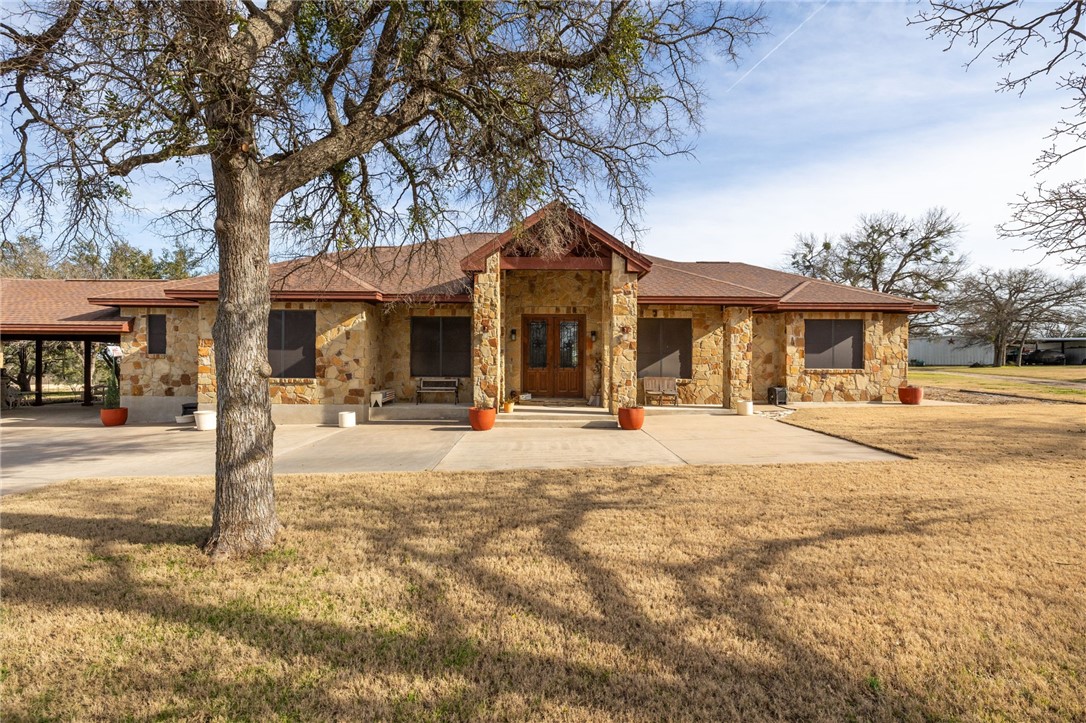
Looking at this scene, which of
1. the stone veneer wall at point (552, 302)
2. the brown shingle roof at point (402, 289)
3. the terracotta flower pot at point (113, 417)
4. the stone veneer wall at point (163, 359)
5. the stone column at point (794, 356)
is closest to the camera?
the brown shingle roof at point (402, 289)

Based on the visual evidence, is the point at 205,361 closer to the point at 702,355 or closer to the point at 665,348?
the point at 665,348

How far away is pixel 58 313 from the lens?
16.1 m

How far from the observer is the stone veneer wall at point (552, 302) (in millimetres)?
15242

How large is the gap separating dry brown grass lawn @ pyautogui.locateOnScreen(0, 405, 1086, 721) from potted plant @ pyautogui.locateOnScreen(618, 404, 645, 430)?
536 cm

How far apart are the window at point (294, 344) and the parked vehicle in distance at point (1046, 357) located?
59.8 meters

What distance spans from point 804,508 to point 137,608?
629 cm

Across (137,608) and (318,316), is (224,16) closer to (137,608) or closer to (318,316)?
(137,608)

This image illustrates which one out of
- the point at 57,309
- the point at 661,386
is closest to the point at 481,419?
the point at 661,386

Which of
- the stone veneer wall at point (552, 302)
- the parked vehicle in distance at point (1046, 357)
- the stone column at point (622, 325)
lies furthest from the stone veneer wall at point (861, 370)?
the parked vehicle in distance at point (1046, 357)

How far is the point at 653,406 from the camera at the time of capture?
15.6m

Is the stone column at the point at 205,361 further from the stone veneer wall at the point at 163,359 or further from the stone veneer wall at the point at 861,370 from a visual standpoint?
the stone veneer wall at the point at 861,370

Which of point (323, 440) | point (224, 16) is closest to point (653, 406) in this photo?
point (323, 440)

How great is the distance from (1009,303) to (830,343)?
130ft

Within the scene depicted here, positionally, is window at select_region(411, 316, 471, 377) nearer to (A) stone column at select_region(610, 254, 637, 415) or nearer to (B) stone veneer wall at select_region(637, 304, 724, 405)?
(A) stone column at select_region(610, 254, 637, 415)
